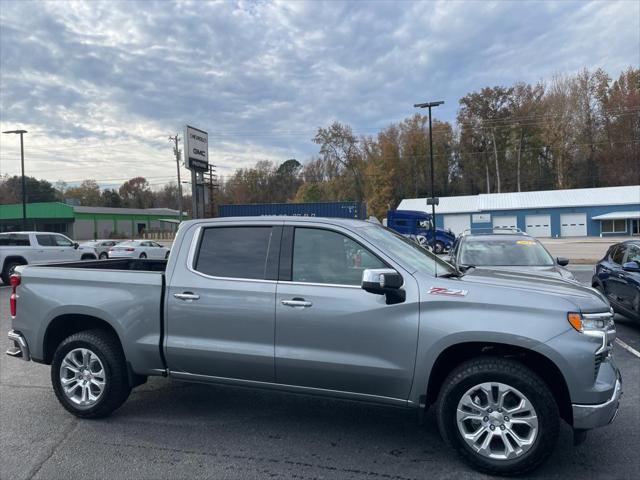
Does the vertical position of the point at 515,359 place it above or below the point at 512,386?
above

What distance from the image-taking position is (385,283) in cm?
356

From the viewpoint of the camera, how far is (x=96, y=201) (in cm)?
10619

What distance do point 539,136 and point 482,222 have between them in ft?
76.6

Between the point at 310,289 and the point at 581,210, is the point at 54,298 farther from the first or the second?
the point at 581,210

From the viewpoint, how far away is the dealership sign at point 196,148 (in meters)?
23.1

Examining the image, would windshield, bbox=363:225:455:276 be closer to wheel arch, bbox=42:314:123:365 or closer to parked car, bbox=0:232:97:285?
wheel arch, bbox=42:314:123:365

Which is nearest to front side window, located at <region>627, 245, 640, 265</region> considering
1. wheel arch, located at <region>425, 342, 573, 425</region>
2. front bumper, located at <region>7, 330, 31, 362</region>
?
wheel arch, located at <region>425, 342, 573, 425</region>

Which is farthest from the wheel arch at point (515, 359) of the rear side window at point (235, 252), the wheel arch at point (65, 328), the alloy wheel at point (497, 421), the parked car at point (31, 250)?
the parked car at point (31, 250)

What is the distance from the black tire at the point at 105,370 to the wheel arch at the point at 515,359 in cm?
276

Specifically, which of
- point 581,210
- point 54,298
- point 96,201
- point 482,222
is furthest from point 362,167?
point 54,298

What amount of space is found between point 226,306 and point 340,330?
3.28 ft

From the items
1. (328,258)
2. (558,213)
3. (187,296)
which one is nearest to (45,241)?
(187,296)

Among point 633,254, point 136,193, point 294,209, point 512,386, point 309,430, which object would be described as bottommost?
point 309,430

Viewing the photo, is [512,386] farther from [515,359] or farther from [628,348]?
[628,348]
